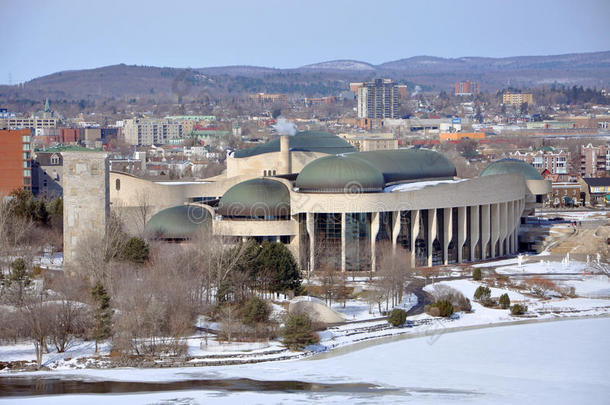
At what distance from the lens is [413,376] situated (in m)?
48.2

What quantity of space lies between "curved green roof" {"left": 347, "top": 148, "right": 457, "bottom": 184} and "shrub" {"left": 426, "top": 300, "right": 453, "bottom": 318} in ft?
78.0

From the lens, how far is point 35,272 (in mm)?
66688

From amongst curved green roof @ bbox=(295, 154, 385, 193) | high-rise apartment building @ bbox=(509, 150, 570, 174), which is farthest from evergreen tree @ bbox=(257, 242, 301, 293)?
high-rise apartment building @ bbox=(509, 150, 570, 174)

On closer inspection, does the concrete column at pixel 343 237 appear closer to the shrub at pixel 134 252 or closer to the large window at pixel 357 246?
the large window at pixel 357 246

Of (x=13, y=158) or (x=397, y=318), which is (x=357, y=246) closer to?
(x=397, y=318)

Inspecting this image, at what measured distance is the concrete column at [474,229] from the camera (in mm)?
82438

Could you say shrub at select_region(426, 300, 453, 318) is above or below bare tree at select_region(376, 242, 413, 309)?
below

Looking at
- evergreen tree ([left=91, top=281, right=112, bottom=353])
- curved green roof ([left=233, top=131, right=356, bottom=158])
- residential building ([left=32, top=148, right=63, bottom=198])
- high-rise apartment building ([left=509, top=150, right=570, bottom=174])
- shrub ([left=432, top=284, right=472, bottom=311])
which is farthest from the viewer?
high-rise apartment building ([left=509, top=150, right=570, bottom=174])

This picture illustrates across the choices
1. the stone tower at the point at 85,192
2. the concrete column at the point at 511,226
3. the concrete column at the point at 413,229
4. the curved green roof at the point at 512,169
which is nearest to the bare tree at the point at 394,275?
the concrete column at the point at 413,229

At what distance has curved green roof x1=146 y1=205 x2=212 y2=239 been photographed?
76.6 metres

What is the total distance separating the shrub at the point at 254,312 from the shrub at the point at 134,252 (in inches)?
407

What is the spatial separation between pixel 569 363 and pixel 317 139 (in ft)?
180

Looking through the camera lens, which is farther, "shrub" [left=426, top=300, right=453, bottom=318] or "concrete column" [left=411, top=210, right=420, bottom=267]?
"concrete column" [left=411, top=210, right=420, bottom=267]

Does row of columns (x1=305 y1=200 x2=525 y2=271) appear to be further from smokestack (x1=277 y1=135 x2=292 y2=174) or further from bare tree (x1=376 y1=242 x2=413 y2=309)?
smokestack (x1=277 y1=135 x2=292 y2=174)
